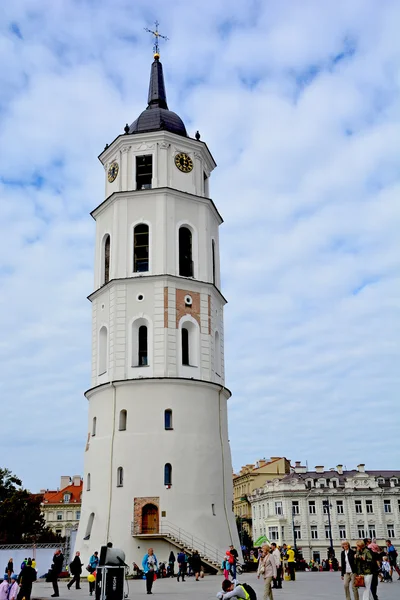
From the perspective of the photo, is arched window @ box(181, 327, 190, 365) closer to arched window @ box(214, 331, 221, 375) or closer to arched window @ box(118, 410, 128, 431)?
arched window @ box(214, 331, 221, 375)

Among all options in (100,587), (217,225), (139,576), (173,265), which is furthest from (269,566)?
(217,225)

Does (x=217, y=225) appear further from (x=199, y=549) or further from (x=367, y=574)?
(x=367, y=574)

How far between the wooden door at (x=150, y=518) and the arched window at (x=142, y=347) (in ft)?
23.7

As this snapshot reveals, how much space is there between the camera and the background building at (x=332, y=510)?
88250 mm

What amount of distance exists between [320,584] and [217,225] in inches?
929

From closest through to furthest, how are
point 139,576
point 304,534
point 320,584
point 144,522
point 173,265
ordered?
1. point 320,584
2. point 139,576
3. point 144,522
4. point 173,265
5. point 304,534

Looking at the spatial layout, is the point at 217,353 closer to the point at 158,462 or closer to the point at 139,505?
the point at 158,462

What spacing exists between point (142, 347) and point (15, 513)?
110ft

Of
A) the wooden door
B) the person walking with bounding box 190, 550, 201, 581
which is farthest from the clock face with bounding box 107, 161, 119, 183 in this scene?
the person walking with bounding box 190, 550, 201, 581

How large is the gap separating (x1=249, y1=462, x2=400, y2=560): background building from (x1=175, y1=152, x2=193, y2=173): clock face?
5925 cm

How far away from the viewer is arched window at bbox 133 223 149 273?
Result: 38406mm

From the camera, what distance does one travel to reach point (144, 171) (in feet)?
134

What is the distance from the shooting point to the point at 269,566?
1642 cm

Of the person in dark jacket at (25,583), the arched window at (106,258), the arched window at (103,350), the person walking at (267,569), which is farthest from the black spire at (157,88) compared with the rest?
the person walking at (267,569)
